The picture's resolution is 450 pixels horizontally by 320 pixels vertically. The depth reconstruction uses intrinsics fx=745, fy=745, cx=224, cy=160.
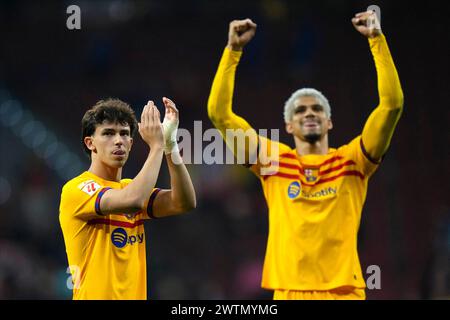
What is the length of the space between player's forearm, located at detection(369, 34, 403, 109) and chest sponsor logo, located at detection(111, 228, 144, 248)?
76.4 inches

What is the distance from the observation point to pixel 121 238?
12.7 ft

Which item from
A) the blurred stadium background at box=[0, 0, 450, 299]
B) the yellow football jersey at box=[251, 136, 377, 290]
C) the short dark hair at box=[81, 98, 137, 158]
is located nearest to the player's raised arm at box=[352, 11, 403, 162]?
the yellow football jersey at box=[251, 136, 377, 290]

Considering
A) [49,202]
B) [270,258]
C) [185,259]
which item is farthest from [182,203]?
[49,202]

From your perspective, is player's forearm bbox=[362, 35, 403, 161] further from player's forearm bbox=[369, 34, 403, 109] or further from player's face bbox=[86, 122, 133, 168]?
player's face bbox=[86, 122, 133, 168]

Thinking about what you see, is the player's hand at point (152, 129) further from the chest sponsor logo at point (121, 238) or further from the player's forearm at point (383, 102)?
the player's forearm at point (383, 102)

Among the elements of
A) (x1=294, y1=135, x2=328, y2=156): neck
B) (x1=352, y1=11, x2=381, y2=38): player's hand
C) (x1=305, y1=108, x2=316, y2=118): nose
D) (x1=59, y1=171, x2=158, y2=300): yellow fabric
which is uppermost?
(x1=352, y1=11, x2=381, y2=38): player's hand

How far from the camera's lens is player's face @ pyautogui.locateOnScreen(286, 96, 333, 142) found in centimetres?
516

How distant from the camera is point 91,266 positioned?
380cm

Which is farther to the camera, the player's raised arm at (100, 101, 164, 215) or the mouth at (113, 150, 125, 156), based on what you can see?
the mouth at (113, 150, 125, 156)

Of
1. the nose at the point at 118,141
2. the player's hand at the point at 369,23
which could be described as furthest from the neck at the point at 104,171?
the player's hand at the point at 369,23

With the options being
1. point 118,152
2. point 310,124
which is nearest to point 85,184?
point 118,152

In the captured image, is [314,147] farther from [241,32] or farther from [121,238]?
[121,238]

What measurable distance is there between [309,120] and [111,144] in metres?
1.70
